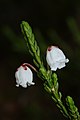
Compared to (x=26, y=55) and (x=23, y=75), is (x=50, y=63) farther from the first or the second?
(x=26, y=55)

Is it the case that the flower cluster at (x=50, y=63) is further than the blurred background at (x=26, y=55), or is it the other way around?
the blurred background at (x=26, y=55)

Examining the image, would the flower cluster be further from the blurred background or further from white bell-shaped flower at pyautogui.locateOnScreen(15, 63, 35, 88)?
the blurred background

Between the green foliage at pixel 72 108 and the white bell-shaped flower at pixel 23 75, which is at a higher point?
the white bell-shaped flower at pixel 23 75

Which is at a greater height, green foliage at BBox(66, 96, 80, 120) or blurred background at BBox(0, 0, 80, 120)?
blurred background at BBox(0, 0, 80, 120)

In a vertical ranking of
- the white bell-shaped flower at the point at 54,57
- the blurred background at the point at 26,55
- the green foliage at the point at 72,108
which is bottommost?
the green foliage at the point at 72,108

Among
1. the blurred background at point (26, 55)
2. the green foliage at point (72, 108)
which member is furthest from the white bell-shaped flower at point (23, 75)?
the blurred background at point (26, 55)

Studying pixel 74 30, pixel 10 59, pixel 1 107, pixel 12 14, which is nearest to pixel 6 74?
pixel 10 59

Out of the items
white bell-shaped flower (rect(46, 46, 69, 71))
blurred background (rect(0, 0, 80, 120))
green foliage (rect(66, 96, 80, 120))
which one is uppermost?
blurred background (rect(0, 0, 80, 120))

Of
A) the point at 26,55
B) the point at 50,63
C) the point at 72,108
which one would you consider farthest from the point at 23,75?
the point at 26,55

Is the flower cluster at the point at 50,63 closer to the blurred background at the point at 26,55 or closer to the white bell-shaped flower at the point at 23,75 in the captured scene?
the white bell-shaped flower at the point at 23,75

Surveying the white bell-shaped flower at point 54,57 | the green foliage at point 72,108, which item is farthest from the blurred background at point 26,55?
the white bell-shaped flower at point 54,57

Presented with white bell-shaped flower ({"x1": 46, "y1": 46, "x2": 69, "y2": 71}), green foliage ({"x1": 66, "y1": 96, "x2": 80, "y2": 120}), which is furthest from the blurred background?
white bell-shaped flower ({"x1": 46, "y1": 46, "x2": 69, "y2": 71})
